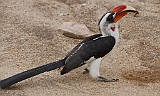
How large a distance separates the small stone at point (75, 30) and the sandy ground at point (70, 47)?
9cm

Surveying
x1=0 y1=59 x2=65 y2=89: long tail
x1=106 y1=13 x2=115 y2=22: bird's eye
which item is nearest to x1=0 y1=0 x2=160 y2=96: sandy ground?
x1=0 y1=59 x2=65 y2=89: long tail

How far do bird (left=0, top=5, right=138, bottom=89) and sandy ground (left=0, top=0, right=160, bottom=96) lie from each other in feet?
0.43

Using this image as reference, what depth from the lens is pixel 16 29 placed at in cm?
573

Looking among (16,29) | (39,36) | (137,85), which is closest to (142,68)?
(137,85)

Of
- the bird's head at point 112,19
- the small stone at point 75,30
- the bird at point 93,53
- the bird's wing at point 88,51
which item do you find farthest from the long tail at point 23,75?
the small stone at point 75,30

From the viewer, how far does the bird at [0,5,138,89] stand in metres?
4.24

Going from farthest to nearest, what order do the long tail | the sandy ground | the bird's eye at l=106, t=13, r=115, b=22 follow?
the bird's eye at l=106, t=13, r=115, b=22 → the sandy ground → the long tail

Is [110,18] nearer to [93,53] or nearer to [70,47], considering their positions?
[93,53]

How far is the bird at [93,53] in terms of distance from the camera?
4244 millimetres

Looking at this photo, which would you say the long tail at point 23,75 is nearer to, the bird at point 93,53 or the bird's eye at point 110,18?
the bird at point 93,53

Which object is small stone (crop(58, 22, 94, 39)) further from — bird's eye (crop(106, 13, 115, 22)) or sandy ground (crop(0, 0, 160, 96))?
bird's eye (crop(106, 13, 115, 22))

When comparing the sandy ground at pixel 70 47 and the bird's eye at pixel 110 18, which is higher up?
the bird's eye at pixel 110 18

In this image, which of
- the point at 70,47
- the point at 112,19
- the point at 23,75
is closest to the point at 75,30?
the point at 70,47

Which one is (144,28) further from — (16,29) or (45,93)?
(45,93)
